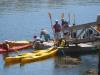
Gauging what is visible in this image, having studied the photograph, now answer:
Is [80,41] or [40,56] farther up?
[80,41]

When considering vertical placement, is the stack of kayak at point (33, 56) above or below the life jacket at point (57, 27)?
below

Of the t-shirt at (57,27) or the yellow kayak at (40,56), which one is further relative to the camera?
the t-shirt at (57,27)

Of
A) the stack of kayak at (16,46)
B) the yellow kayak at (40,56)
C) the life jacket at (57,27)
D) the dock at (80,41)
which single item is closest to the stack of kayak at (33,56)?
the yellow kayak at (40,56)

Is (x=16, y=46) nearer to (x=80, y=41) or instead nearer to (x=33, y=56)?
(x=33, y=56)

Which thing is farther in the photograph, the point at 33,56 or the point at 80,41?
the point at 80,41

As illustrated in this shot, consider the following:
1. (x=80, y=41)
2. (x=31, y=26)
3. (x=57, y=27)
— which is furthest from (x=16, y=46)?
(x=31, y=26)

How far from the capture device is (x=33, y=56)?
3691 cm

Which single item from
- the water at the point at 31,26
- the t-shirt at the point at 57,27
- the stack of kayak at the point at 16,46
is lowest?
the water at the point at 31,26

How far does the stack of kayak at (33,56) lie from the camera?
36322mm

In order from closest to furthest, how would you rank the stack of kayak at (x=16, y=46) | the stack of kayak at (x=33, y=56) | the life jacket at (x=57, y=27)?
1. the stack of kayak at (x=33, y=56)
2. the life jacket at (x=57, y=27)
3. the stack of kayak at (x=16, y=46)

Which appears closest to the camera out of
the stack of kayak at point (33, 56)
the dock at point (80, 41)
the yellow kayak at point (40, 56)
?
the yellow kayak at point (40, 56)

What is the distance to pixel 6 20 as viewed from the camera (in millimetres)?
71062

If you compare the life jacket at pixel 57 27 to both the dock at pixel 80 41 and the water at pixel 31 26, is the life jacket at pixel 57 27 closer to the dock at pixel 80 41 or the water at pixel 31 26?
the dock at pixel 80 41

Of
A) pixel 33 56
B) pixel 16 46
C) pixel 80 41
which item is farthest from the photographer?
pixel 16 46
